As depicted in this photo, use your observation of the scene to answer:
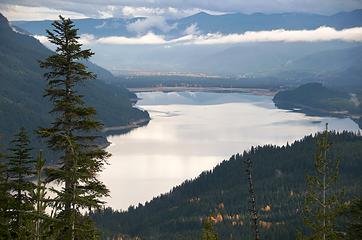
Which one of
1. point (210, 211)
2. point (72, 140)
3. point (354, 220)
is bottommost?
point (210, 211)

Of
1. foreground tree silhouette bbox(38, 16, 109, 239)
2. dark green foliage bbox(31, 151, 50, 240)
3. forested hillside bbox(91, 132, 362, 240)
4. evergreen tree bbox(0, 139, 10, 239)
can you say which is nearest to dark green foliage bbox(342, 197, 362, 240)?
foreground tree silhouette bbox(38, 16, 109, 239)

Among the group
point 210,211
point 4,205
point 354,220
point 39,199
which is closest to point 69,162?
point 4,205

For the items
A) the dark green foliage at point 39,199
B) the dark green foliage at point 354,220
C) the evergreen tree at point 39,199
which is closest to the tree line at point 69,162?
the dark green foliage at point 39,199

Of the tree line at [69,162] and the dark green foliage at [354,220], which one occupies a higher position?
the tree line at [69,162]

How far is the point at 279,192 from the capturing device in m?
190

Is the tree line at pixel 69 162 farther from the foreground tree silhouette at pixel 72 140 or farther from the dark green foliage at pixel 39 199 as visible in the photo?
the dark green foliage at pixel 39 199

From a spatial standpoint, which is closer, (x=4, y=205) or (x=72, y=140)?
(x=72, y=140)

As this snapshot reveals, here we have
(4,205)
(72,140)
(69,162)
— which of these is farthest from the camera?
(4,205)

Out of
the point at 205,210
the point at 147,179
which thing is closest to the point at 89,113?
the point at 205,210

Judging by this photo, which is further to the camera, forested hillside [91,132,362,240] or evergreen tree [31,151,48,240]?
forested hillside [91,132,362,240]

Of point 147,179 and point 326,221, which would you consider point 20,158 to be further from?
point 147,179

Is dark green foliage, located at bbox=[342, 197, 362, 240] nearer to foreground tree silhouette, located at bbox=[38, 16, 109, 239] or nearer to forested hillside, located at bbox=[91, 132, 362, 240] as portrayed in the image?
foreground tree silhouette, located at bbox=[38, 16, 109, 239]

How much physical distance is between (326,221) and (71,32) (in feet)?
42.4

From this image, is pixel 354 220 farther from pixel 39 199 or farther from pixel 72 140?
pixel 39 199
